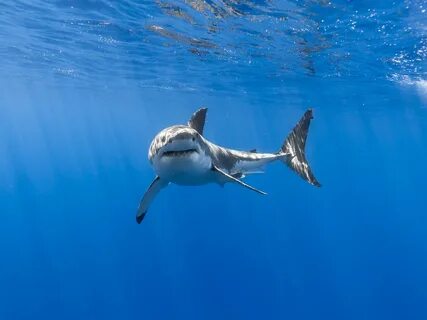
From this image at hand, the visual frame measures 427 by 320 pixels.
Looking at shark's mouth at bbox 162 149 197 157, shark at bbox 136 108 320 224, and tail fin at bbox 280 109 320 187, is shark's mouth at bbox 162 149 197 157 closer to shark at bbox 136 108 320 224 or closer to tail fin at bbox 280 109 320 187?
shark at bbox 136 108 320 224

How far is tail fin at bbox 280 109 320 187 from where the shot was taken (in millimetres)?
11617

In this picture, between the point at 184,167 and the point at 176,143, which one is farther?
the point at 184,167

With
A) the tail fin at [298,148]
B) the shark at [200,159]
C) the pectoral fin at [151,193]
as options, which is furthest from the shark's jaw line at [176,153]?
the tail fin at [298,148]

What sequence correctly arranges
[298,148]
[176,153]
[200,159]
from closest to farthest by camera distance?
1. [176,153]
2. [200,159]
3. [298,148]

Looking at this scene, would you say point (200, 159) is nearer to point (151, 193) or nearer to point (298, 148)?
point (151, 193)

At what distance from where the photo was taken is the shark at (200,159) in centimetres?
669

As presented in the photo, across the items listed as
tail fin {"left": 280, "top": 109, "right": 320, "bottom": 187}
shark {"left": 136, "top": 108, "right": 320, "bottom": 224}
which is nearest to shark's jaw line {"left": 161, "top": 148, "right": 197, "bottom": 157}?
shark {"left": 136, "top": 108, "right": 320, "bottom": 224}

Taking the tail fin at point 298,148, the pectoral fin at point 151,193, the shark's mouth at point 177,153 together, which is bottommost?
the pectoral fin at point 151,193

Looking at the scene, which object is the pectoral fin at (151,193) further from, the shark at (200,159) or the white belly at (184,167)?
the white belly at (184,167)

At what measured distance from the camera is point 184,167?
7078mm

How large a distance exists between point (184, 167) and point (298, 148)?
5866mm

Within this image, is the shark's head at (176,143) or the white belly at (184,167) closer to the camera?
the shark's head at (176,143)

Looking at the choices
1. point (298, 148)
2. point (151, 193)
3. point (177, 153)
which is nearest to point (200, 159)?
point (177, 153)

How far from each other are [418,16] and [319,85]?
59.7 ft
